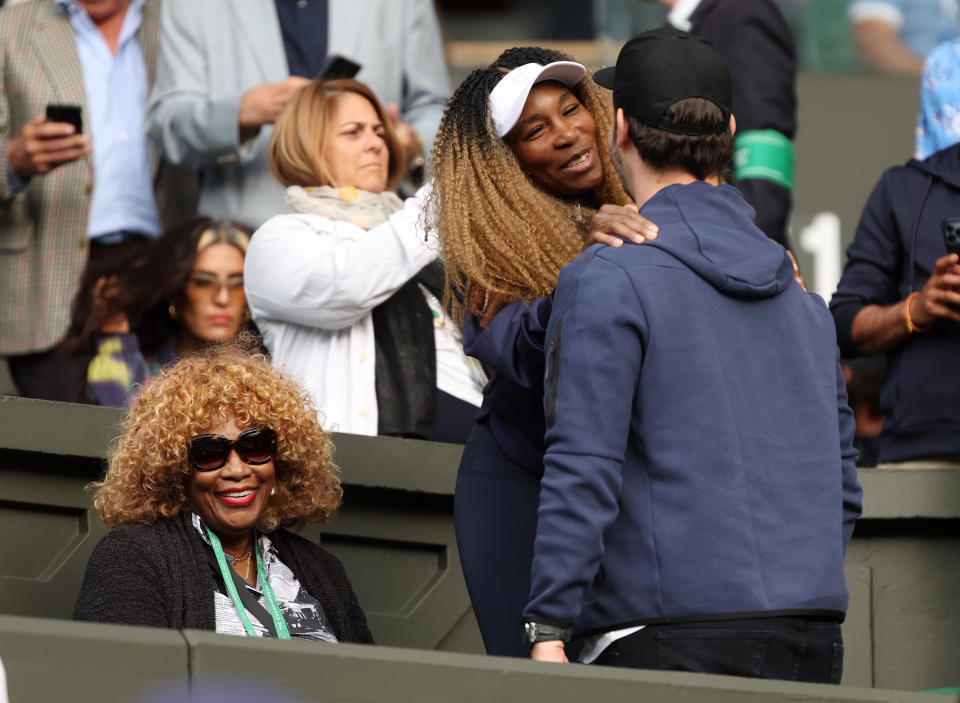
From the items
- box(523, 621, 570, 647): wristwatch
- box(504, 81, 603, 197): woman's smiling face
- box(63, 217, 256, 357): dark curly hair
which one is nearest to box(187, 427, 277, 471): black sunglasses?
box(504, 81, 603, 197): woman's smiling face

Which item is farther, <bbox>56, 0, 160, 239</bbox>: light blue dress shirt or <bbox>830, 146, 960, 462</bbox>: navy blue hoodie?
<bbox>56, 0, 160, 239</bbox>: light blue dress shirt

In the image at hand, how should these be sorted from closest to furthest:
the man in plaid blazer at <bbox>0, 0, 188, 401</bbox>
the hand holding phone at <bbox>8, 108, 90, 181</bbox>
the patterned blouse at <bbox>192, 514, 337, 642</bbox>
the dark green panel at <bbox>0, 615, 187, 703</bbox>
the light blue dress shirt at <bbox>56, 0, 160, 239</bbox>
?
the dark green panel at <bbox>0, 615, 187, 703</bbox> < the patterned blouse at <bbox>192, 514, 337, 642</bbox> < the hand holding phone at <bbox>8, 108, 90, 181</bbox> < the man in plaid blazer at <bbox>0, 0, 188, 401</bbox> < the light blue dress shirt at <bbox>56, 0, 160, 239</bbox>

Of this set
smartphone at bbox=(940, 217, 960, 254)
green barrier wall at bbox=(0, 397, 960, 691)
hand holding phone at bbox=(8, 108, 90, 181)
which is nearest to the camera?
green barrier wall at bbox=(0, 397, 960, 691)

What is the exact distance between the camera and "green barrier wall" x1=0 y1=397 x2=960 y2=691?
15.1 ft

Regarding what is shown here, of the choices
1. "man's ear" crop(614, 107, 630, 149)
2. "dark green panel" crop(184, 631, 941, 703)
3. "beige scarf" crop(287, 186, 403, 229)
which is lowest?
"dark green panel" crop(184, 631, 941, 703)

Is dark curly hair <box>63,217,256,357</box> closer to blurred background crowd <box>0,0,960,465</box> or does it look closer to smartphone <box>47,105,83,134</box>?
blurred background crowd <box>0,0,960,465</box>

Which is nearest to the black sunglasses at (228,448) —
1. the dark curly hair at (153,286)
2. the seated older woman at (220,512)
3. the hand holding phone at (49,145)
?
the seated older woman at (220,512)

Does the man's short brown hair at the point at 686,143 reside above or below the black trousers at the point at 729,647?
above

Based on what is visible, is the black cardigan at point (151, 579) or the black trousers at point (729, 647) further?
the black cardigan at point (151, 579)

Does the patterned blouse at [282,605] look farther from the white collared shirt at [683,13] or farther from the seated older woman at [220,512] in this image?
the white collared shirt at [683,13]

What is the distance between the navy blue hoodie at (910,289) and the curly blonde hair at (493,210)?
1.40m

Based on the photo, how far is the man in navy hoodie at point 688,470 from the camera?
3076 mm

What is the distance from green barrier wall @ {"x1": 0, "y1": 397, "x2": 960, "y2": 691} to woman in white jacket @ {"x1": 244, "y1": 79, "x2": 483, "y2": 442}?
6.7 inches

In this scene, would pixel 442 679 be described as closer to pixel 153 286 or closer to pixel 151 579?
pixel 151 579
